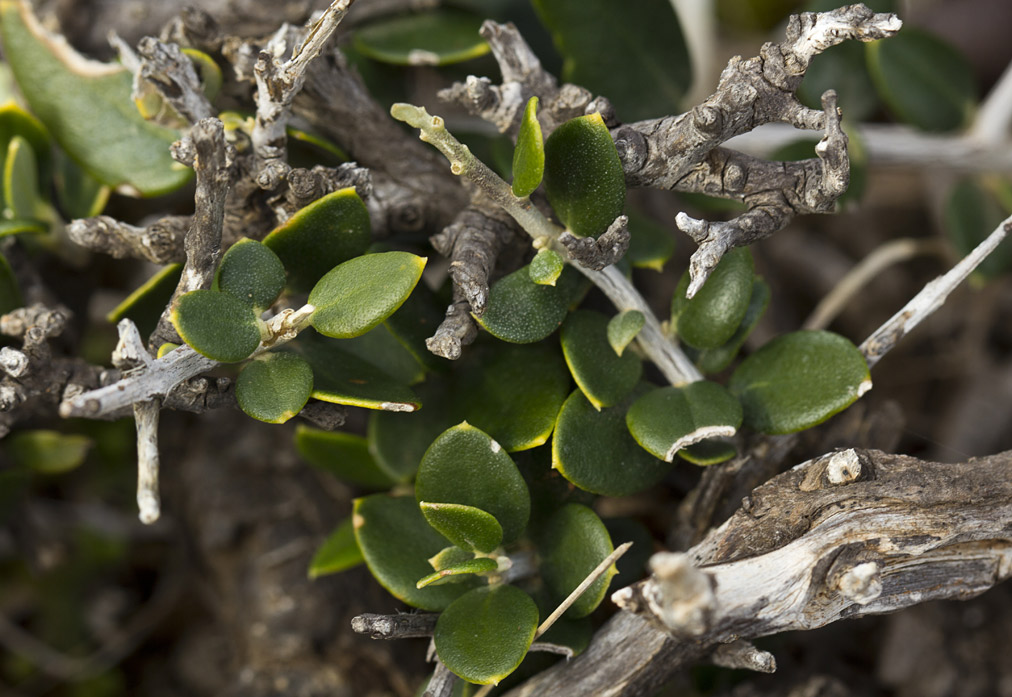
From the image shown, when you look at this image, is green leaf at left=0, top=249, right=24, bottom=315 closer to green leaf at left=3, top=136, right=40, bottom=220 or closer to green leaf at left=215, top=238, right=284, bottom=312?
green leaf at left=3, top=136, right=40, bottom=220

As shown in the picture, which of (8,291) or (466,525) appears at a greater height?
(8,291)

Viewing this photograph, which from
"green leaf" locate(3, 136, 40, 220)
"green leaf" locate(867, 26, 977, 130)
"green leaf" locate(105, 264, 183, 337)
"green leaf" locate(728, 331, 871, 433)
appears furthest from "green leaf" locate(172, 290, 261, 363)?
"green leaf" locate(867, 26, 977, 130)

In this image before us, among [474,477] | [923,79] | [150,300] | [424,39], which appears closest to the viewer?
[474,477]

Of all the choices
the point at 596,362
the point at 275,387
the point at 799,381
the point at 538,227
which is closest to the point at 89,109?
the point at 275,387

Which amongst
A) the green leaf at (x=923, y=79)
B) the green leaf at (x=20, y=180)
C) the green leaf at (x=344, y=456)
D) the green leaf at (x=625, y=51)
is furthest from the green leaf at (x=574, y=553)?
the green leaf at (x=923, y=79)

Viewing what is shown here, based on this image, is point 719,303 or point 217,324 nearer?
point 217,324

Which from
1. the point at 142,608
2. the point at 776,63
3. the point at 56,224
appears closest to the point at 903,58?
the point at 776,63

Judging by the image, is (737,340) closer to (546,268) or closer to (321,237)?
(546,268)
